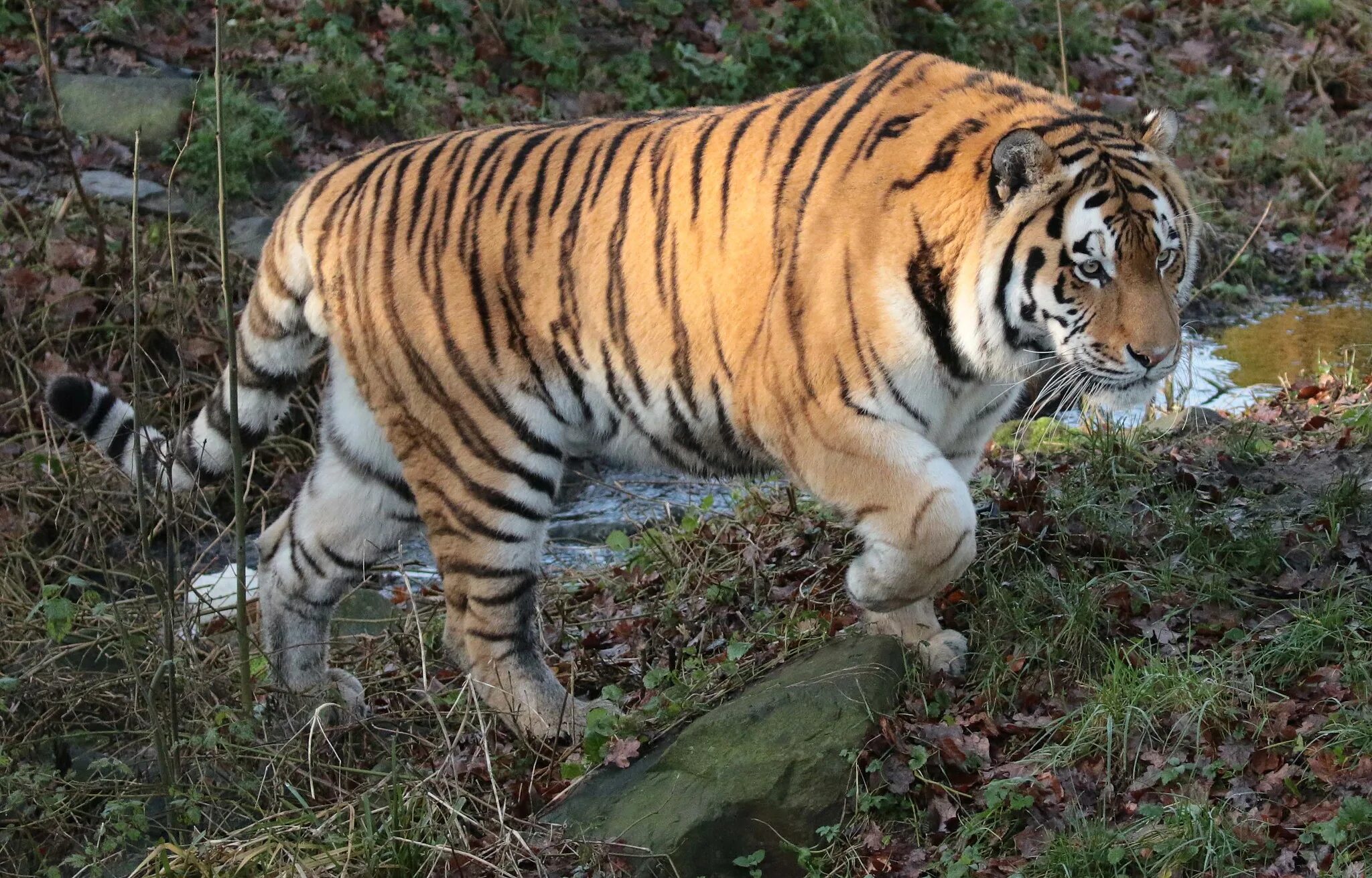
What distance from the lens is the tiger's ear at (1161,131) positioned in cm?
383

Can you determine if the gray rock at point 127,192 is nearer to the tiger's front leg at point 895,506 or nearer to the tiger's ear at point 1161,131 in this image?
the tiger's front leg at point 895,506

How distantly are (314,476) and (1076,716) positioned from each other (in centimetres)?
256

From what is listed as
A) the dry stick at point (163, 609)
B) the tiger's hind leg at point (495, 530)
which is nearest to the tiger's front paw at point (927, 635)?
the tiger's hind leg at point (495, 530)

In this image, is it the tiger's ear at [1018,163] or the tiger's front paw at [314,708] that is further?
the tiger's front paw at [314,708]

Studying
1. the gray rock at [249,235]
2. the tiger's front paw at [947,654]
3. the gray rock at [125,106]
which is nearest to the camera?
the tiger's front paw at [947,654]

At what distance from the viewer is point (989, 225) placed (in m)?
3.57

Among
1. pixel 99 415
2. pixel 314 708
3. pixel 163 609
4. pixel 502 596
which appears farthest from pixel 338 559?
pixel 163 609

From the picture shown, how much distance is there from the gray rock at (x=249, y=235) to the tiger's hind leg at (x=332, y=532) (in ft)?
9.35

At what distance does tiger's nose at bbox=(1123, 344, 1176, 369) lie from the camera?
352cm

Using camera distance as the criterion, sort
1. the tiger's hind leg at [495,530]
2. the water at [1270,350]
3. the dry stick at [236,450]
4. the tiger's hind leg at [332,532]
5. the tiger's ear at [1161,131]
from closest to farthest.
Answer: the dry stick at [236,450] < the tiger's ear at [1161,131] < the tiger's hind leg at [495,530] < the tiger's hind leg at [332,532] < the water at [1270,350]

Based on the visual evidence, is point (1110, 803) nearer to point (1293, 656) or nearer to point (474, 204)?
point (1293, 656)

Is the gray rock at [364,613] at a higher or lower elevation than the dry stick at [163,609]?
lower

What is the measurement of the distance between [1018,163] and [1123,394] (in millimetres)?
658

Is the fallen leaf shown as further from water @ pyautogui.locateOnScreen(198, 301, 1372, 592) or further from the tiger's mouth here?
water @ pyautogui.locateOnScreen(198, 301, 1372, 592)
